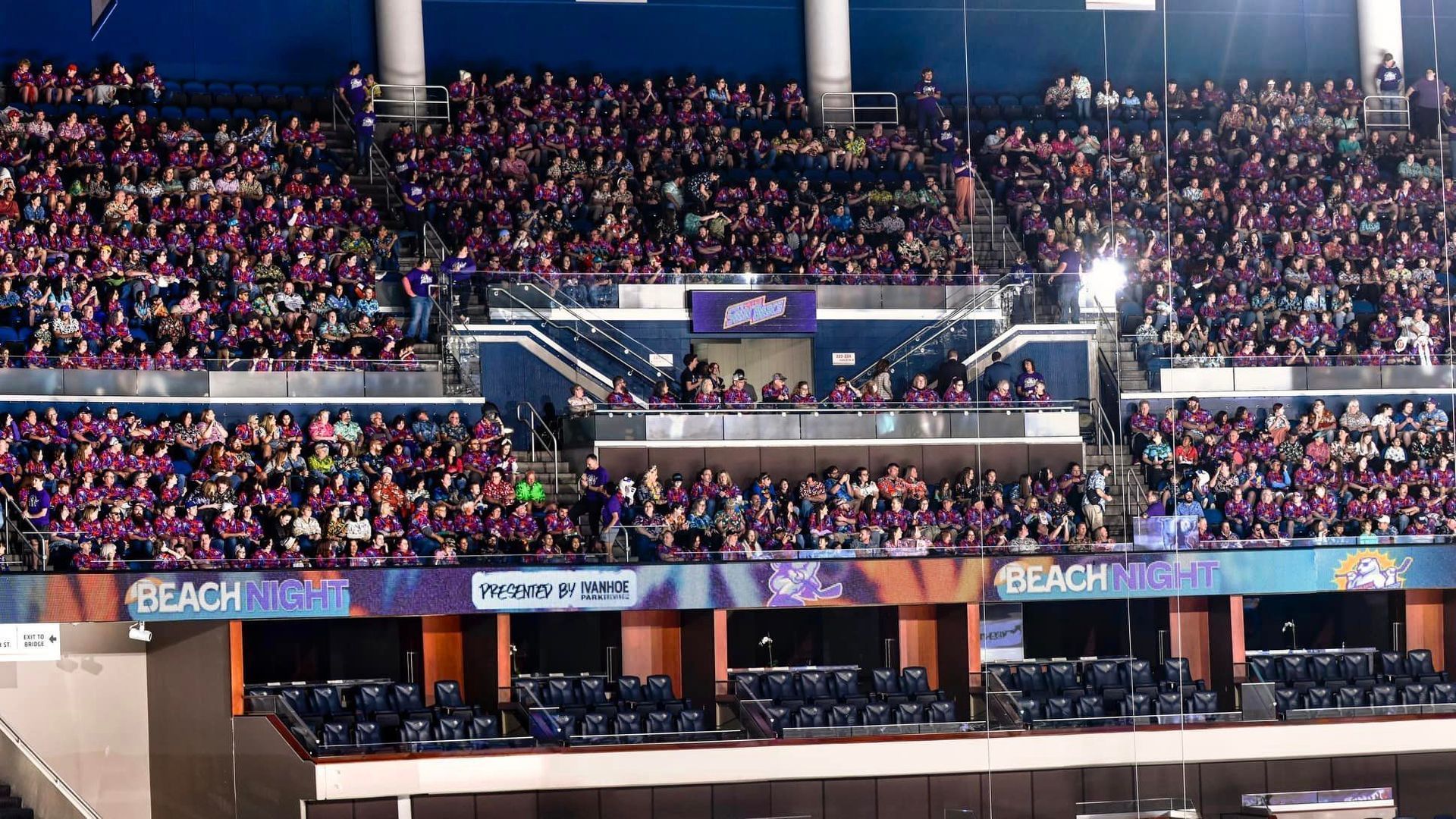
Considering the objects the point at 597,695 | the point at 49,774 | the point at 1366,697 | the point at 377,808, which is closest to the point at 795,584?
the point at 597,695

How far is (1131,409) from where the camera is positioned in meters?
A: 28.1

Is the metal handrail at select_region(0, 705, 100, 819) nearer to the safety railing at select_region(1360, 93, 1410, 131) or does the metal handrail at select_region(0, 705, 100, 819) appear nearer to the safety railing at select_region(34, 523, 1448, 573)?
the safety railing at select_region(34, 523, 1448, 573)

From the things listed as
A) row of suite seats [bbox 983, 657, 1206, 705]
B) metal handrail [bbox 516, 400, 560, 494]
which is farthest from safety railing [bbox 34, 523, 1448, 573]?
metal handrail [bbox 516, 400, 560, 494]

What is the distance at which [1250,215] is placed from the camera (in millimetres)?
31141

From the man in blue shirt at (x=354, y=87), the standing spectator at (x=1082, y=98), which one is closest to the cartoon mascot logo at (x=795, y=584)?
the man in blue shirt at (x=354, y=87)

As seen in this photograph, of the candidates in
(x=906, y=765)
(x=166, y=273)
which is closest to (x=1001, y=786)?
(x=906, y=765)

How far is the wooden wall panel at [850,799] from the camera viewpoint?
23875 millimetres

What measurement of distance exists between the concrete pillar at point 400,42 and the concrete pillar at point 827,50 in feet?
19.3

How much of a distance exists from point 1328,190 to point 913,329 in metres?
7.14

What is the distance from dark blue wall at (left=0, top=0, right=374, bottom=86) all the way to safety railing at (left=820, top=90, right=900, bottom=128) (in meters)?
6.81

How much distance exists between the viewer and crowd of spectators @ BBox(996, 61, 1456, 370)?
2933 centimetres

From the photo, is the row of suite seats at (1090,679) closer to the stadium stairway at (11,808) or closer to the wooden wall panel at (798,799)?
the wooden wall panel at (798,799)

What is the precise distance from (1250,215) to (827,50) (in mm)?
6811

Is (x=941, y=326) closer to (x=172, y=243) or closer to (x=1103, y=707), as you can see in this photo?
(x=1103, y=707)
